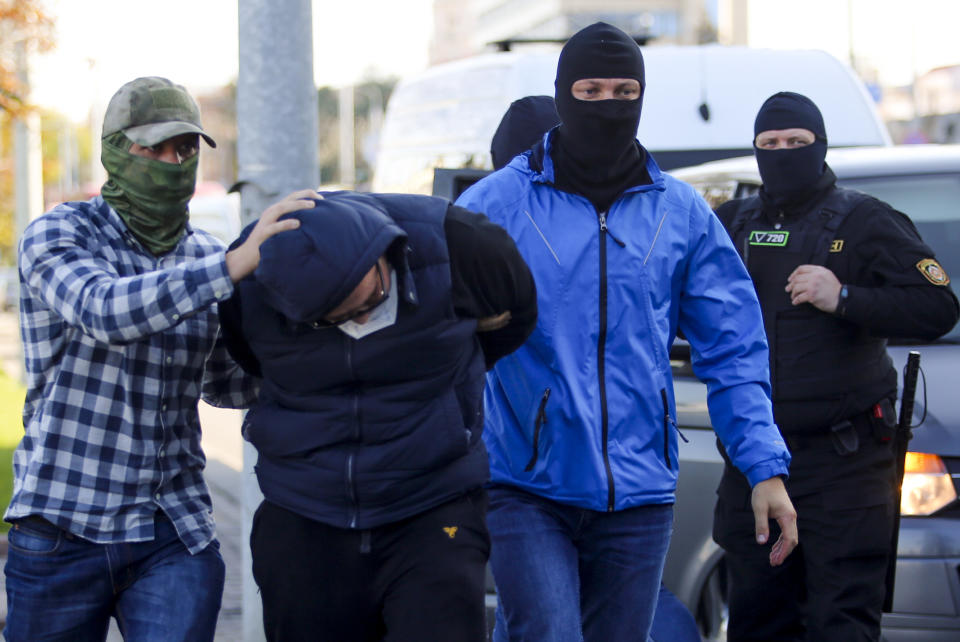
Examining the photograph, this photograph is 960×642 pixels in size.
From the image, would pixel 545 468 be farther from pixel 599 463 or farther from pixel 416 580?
pixel 416 580

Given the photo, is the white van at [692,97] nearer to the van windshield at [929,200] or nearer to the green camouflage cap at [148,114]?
the van windshield at [929,200]

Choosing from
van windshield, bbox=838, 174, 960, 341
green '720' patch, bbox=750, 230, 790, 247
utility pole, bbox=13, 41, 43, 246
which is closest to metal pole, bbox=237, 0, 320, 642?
green '720' patch, bbox=750, 230, 790, 247

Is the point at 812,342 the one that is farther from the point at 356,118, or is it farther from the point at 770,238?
the point at 356,118

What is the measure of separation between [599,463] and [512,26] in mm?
107291

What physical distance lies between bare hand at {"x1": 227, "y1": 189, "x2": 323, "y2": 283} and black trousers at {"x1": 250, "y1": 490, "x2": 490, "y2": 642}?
49cm

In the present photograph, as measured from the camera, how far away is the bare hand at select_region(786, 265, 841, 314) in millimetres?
3848

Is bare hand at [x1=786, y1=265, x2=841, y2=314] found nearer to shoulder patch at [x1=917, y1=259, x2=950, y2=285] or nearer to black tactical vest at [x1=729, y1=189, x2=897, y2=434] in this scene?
black tactical vest at [x1=729, y1=189, x2=897, y2=434]

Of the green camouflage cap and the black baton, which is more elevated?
the green camouflage cap

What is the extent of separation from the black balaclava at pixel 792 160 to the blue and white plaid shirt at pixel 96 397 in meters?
1.96

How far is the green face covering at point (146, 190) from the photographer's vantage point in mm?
2912

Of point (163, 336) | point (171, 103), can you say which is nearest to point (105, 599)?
point (163, 336)

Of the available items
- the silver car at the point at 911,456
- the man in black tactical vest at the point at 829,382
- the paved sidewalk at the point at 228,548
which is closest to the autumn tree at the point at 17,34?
the paved sidewalk at the point at 228,548

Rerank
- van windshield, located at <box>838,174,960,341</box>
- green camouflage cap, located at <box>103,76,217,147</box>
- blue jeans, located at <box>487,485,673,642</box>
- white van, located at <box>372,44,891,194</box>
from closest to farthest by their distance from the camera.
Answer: green camouflage cap, located at <box>103,76,217,147</box>, blue jeans, located at <box>487,485,673,642</box>, van windshield, located at <box>838,174,960,341</box>, white van, located at <box>372,44,891,194</box>

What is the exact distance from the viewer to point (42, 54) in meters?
9.59
